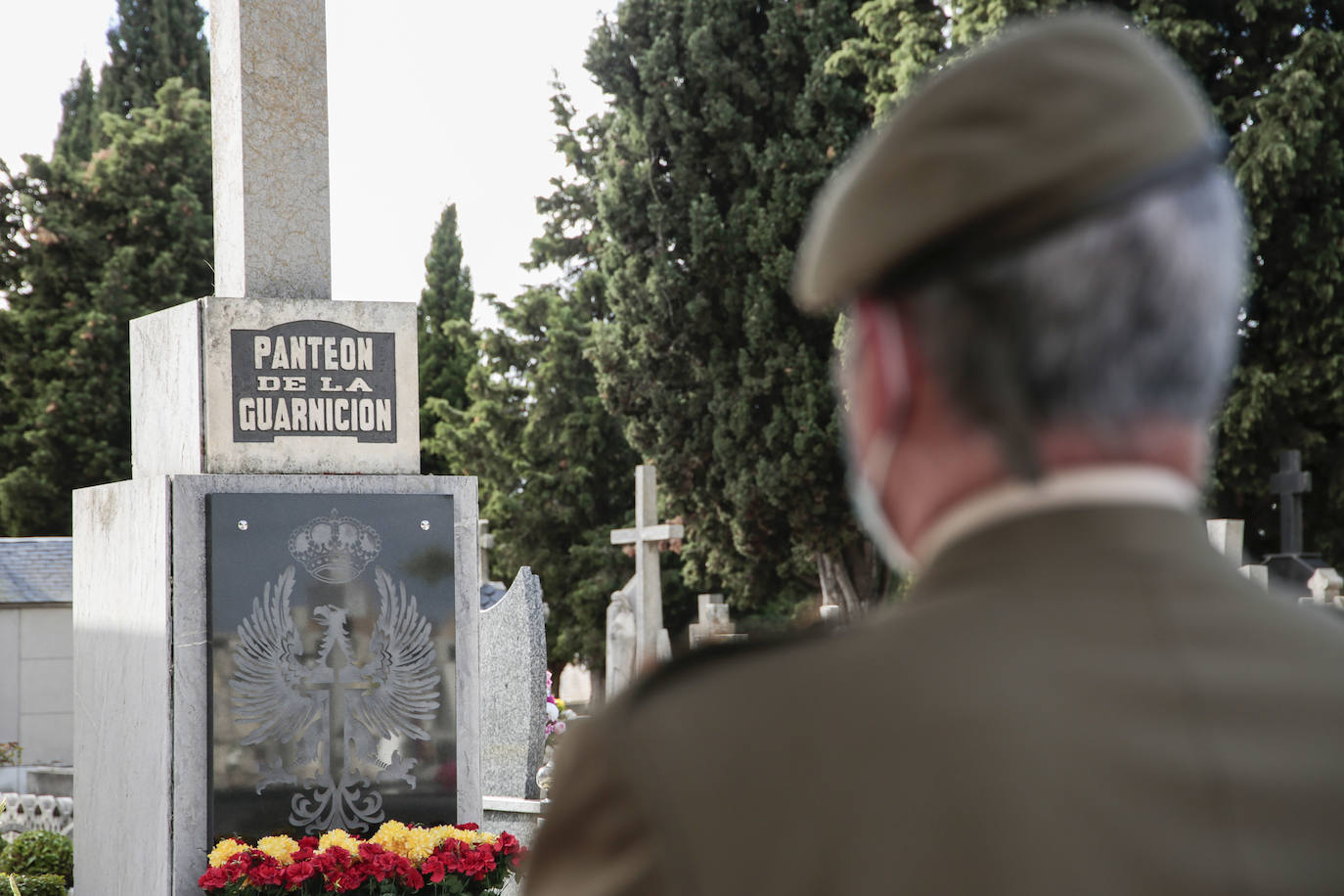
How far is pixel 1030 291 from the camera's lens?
0.87 meters

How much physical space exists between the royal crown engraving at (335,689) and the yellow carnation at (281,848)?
0.19m

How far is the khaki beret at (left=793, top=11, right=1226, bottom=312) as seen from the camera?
86 centimetres

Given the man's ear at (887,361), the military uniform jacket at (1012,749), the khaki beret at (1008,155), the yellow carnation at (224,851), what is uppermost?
the khaki beret at (1008,155)

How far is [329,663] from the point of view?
5.12 meters

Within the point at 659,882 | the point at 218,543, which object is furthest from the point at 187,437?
the point at 659,882

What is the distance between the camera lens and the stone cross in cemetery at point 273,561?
16.4ft

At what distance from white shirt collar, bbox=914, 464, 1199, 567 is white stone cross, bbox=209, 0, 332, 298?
4912 mm

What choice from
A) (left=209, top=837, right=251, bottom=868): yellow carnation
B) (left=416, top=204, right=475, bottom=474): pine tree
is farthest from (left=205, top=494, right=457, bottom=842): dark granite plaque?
(left=416, top=204, right=475, bottom=474): pine tree

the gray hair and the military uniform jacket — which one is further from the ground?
the gray hair

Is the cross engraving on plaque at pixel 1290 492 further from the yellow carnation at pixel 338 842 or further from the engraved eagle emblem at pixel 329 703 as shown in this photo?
the yellow carnation at pixel 338 842

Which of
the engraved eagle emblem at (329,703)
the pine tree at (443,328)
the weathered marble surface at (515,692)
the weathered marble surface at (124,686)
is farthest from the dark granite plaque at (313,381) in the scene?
the pine tree at (443,328)

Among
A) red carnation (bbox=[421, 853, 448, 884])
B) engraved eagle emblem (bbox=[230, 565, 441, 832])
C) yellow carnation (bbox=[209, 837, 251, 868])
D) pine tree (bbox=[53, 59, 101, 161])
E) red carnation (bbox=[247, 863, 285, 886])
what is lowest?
red carnation (bbox=[421, 853, 448, 884])

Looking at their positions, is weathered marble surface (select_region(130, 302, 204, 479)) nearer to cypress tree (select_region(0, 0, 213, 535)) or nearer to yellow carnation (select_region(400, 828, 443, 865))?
yellow carnation (select_region(400, 828, 443, 865))

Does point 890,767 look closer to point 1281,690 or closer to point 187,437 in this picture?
point 1281,690
